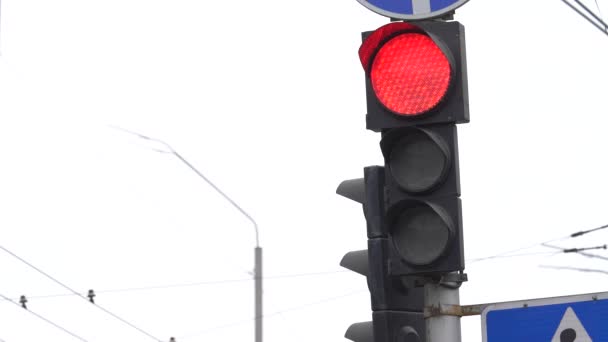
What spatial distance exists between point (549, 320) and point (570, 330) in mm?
89

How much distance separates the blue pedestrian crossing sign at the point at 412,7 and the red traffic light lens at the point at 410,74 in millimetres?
86

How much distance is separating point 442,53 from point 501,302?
3.02 ft

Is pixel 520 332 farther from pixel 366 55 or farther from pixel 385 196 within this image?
pixel 366 55

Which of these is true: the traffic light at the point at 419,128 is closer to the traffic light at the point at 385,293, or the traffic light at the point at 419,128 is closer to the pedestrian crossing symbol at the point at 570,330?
the traffic light at the point at 385,293

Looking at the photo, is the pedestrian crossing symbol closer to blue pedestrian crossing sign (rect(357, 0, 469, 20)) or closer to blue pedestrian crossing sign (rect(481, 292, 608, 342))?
blue pedestrian crossing sign (rect(481, 292, 608, 342))

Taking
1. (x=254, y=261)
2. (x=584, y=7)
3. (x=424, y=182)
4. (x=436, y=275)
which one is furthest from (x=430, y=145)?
(x=254, y=261)

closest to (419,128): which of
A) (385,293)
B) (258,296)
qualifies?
(385,293)

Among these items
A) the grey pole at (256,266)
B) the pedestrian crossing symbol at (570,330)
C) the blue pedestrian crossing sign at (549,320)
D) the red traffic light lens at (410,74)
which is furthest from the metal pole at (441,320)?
the grey pole at (256,266)

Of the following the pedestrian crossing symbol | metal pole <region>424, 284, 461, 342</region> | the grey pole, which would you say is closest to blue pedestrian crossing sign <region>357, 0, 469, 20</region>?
metal pole <region>424, 284, 461, 342</region>

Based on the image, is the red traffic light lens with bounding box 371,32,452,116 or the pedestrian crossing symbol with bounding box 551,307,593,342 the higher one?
the red traffic light lens with bounding box 371,32,452,116

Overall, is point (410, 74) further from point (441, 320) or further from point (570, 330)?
point (570, 330)

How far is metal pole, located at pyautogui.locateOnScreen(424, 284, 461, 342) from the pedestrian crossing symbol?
424 mm

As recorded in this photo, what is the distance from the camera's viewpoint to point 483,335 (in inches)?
212

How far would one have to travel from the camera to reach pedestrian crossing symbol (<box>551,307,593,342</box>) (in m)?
5.17
